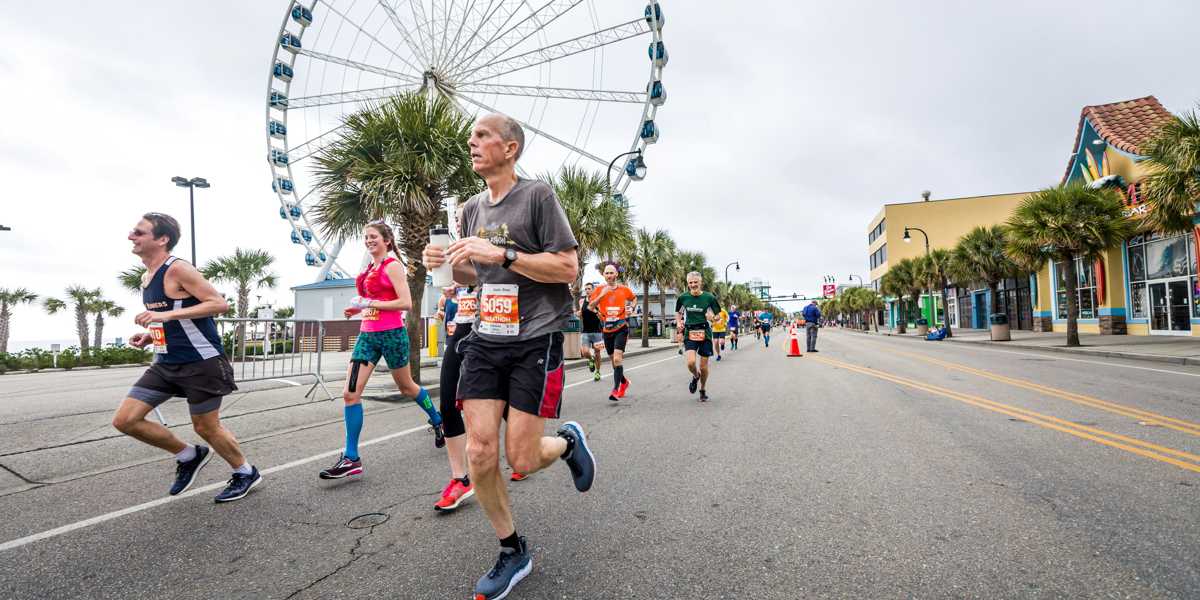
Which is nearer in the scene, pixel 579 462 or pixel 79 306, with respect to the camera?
pixel 579 462

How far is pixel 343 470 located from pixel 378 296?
1.29 meters

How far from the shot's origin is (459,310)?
4273 mm

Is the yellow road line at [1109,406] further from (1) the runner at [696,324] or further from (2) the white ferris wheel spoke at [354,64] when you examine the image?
(2) the white ferris wheel spoke at [354,64]

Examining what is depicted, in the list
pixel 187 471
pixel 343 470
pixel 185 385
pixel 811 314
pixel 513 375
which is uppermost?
pixel 811 314

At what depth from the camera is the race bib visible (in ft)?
7.89

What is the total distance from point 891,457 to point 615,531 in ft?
8.59

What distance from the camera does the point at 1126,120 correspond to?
24.8 metres

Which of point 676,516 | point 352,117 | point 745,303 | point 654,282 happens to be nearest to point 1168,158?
point 676,516

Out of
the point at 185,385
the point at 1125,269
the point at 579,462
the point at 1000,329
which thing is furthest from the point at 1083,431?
the point at 1125,269

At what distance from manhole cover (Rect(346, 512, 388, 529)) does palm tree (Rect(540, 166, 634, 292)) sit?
52.9 ft

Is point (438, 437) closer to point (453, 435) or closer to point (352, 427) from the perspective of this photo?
point (352, 427)

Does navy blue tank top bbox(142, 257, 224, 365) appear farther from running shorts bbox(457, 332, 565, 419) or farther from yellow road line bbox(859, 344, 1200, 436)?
yellow road line bbox(859, 344, 1200, 436)

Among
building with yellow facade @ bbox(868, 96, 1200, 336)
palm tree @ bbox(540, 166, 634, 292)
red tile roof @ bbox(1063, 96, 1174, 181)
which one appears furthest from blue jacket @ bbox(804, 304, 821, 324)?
red tile roof @ bbox(1063, 96, 1174, 181)

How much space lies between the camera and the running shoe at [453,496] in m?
3.32
